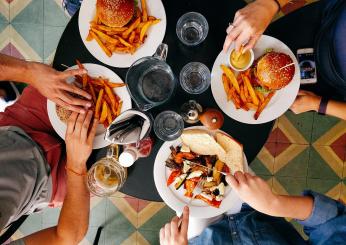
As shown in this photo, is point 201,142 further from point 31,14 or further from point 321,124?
point 31,14

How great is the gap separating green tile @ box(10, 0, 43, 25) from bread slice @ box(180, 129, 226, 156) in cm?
162

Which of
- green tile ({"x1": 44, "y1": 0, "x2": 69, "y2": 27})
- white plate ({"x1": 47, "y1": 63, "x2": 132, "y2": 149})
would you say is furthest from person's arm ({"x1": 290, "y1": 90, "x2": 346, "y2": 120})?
green tile ({"x1": 44, "y1": 0, "x2": 69, "y2": 27})

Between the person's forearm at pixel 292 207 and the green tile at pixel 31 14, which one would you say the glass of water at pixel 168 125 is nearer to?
the person's forearm at pixel 292 207

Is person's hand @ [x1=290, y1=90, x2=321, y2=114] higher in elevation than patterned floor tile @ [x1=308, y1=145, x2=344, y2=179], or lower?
higher

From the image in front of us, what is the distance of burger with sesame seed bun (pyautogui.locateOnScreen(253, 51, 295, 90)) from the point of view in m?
1.39

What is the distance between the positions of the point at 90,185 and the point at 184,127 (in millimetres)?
480

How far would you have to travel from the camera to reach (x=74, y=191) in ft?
5.23

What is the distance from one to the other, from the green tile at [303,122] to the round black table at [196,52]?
36.8 inches

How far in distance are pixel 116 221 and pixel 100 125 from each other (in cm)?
120

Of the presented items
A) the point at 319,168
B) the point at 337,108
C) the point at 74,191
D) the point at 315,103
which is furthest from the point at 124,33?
the point at 319,168

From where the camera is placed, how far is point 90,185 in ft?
5.08

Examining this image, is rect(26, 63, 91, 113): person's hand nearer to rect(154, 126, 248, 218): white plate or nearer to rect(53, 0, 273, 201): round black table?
rect(53, 0, 273, 201): round black table

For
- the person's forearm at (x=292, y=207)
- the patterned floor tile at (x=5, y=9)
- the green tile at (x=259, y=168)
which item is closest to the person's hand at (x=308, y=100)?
the person's forearm at (x=292, y=207)

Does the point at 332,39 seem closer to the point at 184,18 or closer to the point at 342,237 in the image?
the point at 184,18
